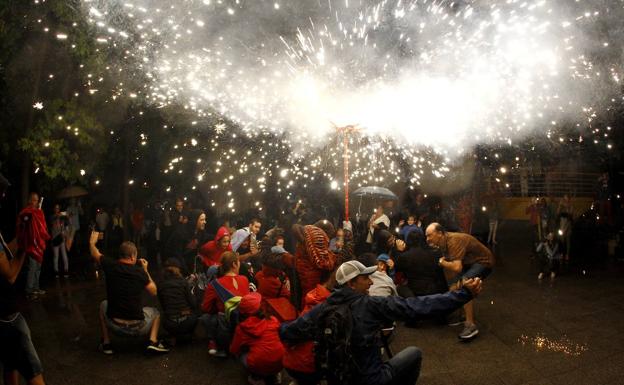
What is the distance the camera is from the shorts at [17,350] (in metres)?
3.67

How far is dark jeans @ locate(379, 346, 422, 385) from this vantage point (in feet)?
11.0

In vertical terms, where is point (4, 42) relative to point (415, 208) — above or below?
above

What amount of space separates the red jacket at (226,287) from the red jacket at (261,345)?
2.94 feet

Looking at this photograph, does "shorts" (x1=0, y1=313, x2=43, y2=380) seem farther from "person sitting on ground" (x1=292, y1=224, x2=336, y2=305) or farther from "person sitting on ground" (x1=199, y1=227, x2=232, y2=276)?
"person sitting on ground" (x1=199, y1=227, x2=232, y2=276)

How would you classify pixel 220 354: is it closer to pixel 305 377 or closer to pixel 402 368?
pixel 305 377

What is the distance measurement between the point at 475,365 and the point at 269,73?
31.6 feet

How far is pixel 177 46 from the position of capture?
11625 mm

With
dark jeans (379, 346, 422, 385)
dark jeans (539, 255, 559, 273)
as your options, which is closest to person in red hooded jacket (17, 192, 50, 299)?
dark jeans (379, 346, 422, 385)

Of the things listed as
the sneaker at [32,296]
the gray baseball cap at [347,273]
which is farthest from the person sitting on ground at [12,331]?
the sneaker at [32,296]

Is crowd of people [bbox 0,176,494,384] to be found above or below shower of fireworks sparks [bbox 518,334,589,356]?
above

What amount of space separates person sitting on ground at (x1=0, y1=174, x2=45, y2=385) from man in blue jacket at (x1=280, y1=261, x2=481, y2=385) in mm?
2223

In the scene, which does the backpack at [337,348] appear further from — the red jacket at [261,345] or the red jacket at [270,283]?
the red jacket at [270,283]

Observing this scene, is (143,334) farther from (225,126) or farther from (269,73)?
(225,126)

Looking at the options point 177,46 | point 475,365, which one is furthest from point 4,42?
point 475,365
